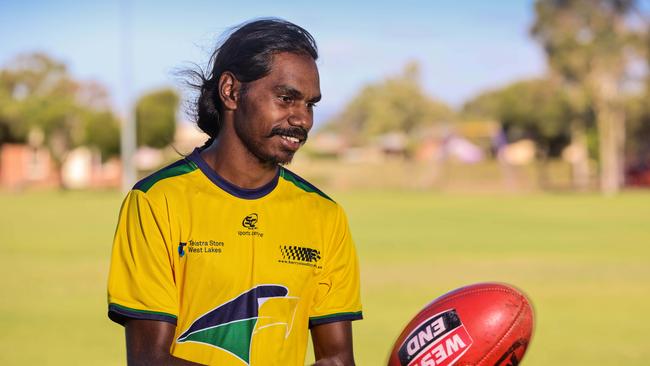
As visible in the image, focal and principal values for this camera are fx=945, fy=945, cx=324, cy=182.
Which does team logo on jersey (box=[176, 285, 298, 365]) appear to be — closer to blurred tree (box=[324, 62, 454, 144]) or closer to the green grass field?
the green grass field

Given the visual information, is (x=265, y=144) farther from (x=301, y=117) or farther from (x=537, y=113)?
(x=537, y=113)

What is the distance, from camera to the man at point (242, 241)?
2797 millimetres

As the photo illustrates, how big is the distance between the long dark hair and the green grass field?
466 cm

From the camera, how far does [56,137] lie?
58656 millimetres

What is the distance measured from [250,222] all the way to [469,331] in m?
0.88

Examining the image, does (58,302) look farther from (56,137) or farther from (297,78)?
(56,137)

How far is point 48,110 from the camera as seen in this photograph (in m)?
58.0

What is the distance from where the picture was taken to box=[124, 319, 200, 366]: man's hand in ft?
9.04

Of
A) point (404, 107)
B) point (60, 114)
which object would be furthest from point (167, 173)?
point (404, 107)

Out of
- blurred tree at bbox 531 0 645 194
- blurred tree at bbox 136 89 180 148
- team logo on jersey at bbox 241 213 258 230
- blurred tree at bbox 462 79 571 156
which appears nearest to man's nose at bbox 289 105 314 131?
team logo on jersey at bbox 241 213 258 230

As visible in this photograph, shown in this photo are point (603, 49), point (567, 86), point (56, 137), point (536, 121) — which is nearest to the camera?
point (603, 49)

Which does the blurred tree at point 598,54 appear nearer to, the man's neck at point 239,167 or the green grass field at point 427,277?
the green grass field at point 427,277

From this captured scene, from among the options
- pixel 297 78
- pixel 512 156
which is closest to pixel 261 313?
pixel 297 78

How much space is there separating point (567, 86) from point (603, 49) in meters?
4.21
